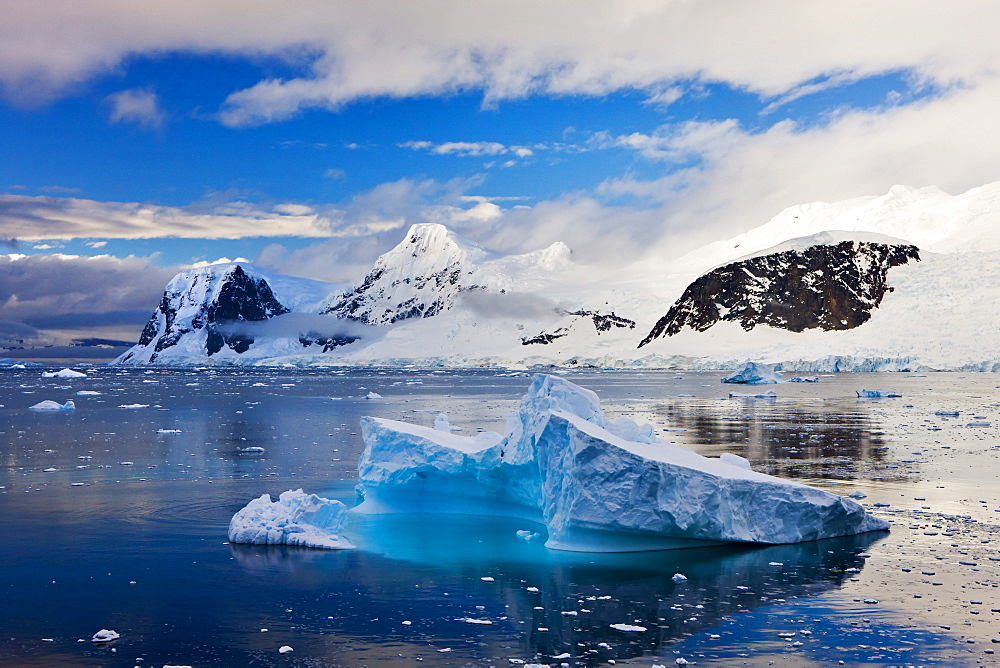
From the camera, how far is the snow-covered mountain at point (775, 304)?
333 ft

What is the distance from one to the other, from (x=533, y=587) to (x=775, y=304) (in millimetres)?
128457

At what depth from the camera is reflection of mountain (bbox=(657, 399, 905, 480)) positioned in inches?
787

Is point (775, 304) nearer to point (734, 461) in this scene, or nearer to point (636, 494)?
point (734, 461)

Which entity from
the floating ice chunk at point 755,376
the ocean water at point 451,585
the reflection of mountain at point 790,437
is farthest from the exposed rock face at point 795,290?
the ocean water at point 451,585

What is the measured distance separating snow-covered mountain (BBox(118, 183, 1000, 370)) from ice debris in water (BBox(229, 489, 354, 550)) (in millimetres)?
92812

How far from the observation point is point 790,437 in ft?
87.6

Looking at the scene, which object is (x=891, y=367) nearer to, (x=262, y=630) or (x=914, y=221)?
(x=914, y=221)

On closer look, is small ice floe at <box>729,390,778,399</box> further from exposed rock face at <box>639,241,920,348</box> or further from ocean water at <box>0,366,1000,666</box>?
exposed rock face at <box>639,241,920,348</box>

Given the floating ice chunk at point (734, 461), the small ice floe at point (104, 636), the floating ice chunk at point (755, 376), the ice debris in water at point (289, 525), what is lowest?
the small ice floe at point (104, 636)

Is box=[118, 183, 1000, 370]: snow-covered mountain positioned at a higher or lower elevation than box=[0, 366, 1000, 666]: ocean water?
higher

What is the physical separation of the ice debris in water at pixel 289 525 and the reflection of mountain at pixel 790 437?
1009cm

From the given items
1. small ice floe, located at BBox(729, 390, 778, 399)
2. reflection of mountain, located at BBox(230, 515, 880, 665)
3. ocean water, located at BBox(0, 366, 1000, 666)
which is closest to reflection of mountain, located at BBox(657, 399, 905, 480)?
ocean water, located at BBox(0, 366, 1000, 666)

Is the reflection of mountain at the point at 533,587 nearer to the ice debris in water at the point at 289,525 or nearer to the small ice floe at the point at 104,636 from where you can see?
the ice debris in water at the point at 289,525

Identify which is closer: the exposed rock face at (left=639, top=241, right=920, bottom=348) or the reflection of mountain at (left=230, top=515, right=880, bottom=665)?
the reflection of mountain at (left=230, top=515, right=880, bottom=665)
